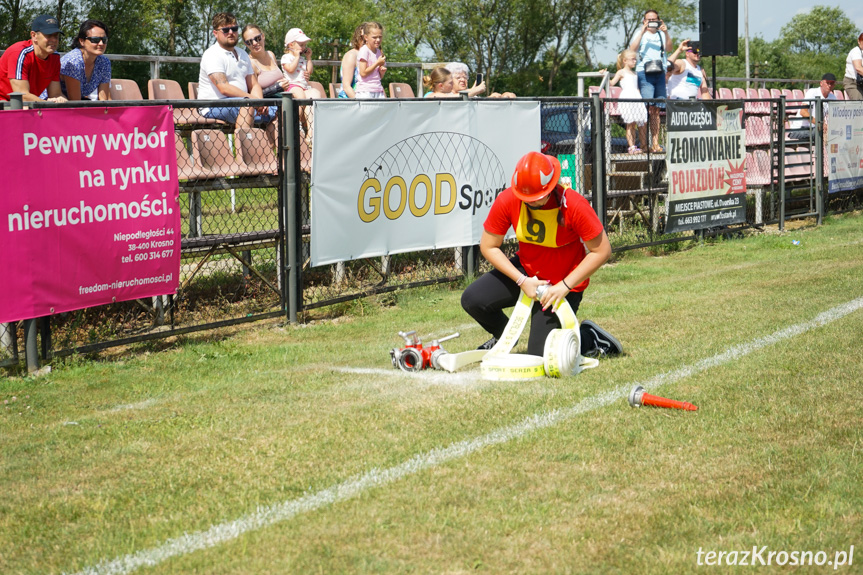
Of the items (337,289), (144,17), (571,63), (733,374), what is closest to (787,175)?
(337,289)

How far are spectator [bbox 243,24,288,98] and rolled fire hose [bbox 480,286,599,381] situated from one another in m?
5.49

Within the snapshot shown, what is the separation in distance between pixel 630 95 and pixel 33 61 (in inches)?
354

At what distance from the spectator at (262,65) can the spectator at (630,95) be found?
484cm

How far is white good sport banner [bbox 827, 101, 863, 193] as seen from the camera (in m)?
15.6

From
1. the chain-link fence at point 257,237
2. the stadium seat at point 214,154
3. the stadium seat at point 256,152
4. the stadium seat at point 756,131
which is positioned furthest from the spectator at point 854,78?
the stadium seat at point 214,154

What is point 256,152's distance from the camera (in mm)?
9070

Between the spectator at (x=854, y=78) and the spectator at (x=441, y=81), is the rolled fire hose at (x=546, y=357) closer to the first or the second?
the spectator at (x=441, y=81)

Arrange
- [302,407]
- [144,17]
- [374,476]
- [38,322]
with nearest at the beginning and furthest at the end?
1. [374,476]
2. [302,407]
3. [38,322]
4. [144,17]

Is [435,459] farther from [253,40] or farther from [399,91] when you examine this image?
[399,91]

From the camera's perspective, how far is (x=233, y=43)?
389 inches

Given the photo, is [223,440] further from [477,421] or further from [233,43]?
[233,43]

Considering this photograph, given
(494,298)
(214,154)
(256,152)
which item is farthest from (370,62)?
(494,298)

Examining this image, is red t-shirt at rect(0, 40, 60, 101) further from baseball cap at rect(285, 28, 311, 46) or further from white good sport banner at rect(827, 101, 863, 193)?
white good sport banner at rect(827, 101, 863, 193)

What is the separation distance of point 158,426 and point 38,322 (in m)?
2.25
